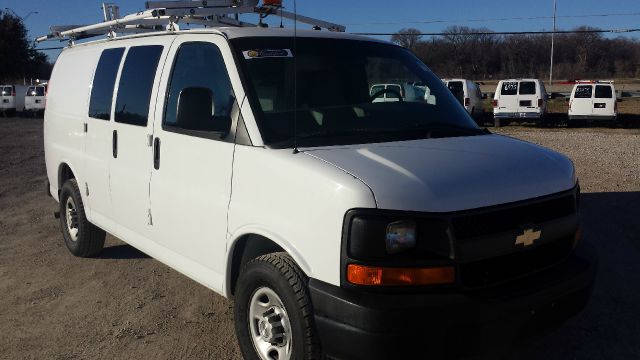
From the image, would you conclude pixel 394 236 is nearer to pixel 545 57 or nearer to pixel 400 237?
pixel 400 237

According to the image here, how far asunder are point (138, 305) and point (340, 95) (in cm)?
243

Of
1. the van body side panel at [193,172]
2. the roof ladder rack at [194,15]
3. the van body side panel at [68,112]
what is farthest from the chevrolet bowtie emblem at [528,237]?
the van body side panel at [68,112]

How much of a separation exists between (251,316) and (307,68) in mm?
1642

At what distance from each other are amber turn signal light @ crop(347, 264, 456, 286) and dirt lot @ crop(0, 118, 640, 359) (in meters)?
1.00

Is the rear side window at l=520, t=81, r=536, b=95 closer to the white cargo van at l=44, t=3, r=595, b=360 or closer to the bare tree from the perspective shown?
the bare tree

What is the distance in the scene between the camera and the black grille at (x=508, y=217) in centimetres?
281

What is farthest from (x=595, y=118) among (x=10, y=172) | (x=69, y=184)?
(x=69, y=184)

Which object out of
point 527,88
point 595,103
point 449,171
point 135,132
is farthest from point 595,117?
point 449,171

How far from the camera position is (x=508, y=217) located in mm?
2961

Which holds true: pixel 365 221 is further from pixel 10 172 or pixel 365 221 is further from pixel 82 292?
pixel 10 172

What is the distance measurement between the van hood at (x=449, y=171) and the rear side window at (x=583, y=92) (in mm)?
23032

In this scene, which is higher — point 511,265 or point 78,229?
point 511,265

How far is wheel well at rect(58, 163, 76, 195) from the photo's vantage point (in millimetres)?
6203

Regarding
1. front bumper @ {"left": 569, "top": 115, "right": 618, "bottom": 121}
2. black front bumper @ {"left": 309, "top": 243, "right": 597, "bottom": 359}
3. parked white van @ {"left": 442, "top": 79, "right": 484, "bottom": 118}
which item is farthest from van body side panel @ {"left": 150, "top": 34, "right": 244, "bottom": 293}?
front bumper @ {"left": 569, "top": 115, "right": 618, "bottom": 121}
